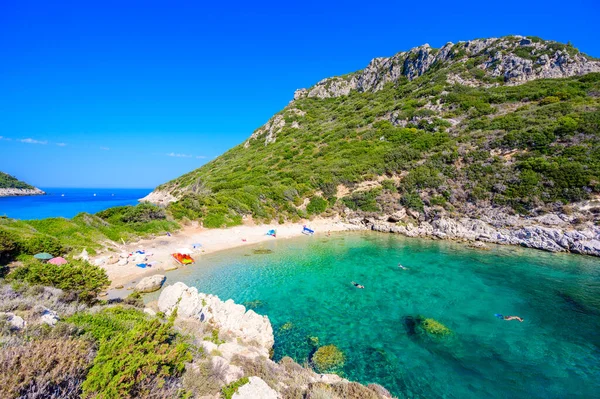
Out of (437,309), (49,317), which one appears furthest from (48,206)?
(437,309)

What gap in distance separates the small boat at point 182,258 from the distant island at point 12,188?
130 m

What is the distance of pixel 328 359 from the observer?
962 cm

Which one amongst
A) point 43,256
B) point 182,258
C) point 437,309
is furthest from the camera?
point 182,258

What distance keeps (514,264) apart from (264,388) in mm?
23668

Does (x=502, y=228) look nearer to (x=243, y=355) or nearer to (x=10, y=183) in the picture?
(x=243, y=355)

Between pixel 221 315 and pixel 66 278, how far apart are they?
247 inches

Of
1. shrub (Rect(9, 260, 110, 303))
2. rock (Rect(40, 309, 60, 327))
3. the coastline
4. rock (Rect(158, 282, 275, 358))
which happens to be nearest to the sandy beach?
the coastline

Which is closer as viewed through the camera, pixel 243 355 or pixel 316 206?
pixel 243 355

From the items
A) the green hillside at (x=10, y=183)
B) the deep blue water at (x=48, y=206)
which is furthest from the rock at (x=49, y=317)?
the green hillside at (x=10, y=183)

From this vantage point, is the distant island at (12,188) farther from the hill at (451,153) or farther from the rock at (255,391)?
the rock at (255,391)

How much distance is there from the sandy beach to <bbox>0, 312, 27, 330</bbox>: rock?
1057 centimetres

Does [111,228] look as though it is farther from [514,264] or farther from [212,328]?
[514,264]

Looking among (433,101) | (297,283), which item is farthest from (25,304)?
(433,101)

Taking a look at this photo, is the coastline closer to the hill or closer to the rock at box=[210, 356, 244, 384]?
the hill
